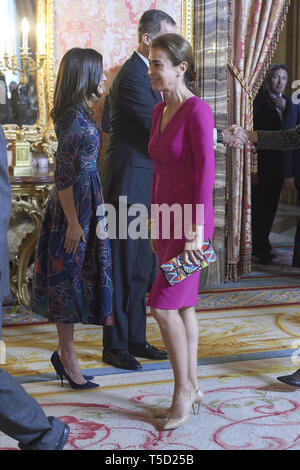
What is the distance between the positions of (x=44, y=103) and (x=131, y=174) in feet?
5.31

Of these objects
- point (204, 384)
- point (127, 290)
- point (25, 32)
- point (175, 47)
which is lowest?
point (204, 384)

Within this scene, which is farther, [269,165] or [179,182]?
[269,165]

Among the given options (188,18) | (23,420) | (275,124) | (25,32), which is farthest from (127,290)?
(275,124)

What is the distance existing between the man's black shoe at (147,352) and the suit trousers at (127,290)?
0.20ft

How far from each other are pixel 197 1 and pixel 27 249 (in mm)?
2303

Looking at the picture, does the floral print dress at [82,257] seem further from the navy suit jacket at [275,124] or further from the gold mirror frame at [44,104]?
the navy suit jacket at [275,124]

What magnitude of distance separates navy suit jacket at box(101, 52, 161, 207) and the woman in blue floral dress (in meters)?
0.37

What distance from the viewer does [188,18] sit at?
5.19m

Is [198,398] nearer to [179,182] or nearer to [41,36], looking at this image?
[179,182]

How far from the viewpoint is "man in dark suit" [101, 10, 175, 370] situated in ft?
11.5

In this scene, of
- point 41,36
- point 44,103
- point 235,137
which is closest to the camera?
point 235,137

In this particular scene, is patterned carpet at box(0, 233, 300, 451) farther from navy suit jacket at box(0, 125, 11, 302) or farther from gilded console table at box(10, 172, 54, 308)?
navy suit jacket at box(0, 125, 11, 302)

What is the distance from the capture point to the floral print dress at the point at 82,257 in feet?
10.3

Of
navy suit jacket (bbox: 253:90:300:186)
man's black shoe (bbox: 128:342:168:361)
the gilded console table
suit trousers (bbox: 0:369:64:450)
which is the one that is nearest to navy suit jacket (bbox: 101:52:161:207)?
man's black shoe (bbox: 128:342:168:361)
